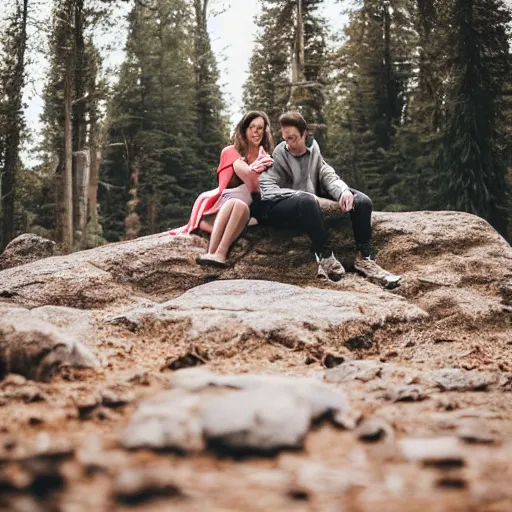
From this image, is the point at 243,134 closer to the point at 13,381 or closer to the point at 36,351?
the point at 36,351

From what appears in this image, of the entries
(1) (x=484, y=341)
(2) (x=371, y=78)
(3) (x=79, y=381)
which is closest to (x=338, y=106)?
(2) (x=371, y=78)

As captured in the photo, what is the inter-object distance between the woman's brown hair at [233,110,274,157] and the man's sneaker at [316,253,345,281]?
1.50 m

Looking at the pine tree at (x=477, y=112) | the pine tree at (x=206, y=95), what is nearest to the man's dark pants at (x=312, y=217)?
the pine tree at (x=477, y=112)

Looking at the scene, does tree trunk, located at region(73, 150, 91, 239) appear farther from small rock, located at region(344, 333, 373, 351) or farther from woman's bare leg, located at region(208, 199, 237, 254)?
small rock, located at region(344, 333, 373, 351)

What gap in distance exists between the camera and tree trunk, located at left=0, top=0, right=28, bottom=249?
1622cm

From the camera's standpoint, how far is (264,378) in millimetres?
2289

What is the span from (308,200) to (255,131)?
107 centimetres

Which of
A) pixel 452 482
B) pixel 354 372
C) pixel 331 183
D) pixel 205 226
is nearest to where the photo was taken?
pixel 452 482

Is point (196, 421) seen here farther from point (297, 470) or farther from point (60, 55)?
point (60, 55)

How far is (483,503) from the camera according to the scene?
1.47 meters

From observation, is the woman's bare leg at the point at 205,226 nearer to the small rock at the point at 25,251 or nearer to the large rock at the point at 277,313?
the large rock at the point at 277,313

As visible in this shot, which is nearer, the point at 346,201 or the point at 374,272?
the point at 346,201

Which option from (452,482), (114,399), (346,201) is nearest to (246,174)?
(346,201)

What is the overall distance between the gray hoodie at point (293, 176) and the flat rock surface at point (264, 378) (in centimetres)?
45
